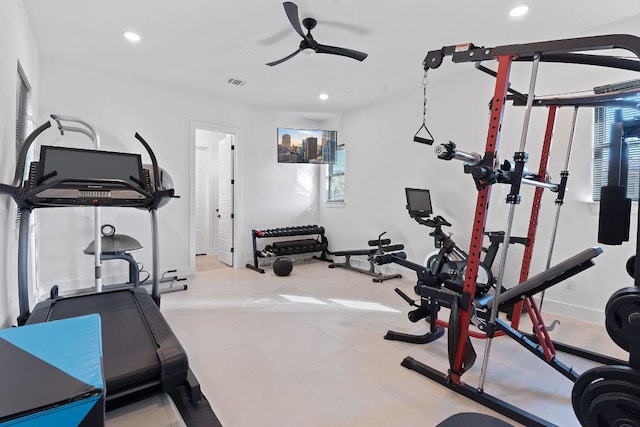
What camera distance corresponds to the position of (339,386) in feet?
6.77

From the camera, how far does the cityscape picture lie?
605cm

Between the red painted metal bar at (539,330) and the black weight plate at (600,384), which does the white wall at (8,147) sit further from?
the red painted metal bar at (539,330)

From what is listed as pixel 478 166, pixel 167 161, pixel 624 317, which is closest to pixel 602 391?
pixel 624 317

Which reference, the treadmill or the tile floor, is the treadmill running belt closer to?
the treadmill

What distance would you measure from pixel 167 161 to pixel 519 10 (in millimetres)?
4873

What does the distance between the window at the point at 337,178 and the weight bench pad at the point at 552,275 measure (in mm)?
4474

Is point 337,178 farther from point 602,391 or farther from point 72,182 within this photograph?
point 602,391

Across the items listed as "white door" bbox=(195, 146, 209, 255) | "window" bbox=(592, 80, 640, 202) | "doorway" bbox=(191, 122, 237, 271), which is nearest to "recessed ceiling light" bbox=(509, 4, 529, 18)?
"window" bbox=(592, 80, 640, 202)

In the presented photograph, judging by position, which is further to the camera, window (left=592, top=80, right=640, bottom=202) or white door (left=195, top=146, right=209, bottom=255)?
white door (left=195, top=146, right=209, bottom=255)

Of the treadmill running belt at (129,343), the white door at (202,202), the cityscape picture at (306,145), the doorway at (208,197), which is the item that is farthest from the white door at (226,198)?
the treadmill running belt at (129,343)

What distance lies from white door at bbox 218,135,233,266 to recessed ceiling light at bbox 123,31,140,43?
2.45 m

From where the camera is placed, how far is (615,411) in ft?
4.08

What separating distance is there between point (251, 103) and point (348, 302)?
13.3 ft

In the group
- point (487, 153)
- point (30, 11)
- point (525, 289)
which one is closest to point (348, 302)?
point (525, 289)
